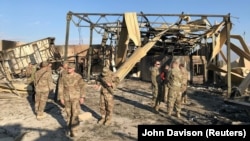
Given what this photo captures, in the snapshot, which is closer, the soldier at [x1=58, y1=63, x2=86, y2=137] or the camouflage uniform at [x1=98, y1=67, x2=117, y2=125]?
the soldier at [x1=58, y1=63, x2=86, y2=137]

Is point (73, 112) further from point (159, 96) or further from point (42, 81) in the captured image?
point (159, 96)

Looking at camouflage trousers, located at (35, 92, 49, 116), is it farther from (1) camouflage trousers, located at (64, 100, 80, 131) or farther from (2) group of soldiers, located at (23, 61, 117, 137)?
(1) camouflage trousers, located at (64, 100, 80, 131)

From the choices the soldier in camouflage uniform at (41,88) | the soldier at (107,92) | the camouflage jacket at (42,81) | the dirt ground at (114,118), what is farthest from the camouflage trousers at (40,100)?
the soldier at (107,92)

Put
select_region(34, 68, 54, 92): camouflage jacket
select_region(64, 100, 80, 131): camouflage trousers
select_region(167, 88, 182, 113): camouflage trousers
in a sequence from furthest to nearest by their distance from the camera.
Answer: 1. select_region(167, 88, 182, 113): camouflage trousers
2. select_region(34, 68, 54, 92): camouflage jacket
3. select_region(64, 100, 80, 131): camouflage trousers

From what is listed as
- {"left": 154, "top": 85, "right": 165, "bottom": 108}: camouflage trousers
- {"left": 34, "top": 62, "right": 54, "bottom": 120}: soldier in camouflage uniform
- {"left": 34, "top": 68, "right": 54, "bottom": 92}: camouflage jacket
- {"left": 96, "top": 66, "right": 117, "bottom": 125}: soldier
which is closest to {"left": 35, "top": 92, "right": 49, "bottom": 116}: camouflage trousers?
{"left": 34, "top": 62, "right": 54, "bottom": 120}: soldier in camouflage uniform

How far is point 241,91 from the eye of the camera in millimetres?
16344

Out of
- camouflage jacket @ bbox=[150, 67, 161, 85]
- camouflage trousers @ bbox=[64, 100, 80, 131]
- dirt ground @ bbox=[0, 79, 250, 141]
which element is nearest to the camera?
camouflage trousers @ bbox=[64, 100, 80, 131]

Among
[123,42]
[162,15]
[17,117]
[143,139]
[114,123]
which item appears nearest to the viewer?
[143,139]

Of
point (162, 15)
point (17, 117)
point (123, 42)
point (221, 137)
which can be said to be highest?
point (162, 15)

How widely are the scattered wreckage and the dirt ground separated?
1397 millimetres

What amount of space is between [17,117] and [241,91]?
382 inches

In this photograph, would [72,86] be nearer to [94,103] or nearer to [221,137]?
[221,137]

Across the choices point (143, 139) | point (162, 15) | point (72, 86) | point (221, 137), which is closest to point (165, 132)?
point (143, 139)

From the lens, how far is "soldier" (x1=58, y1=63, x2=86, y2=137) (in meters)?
9.36
